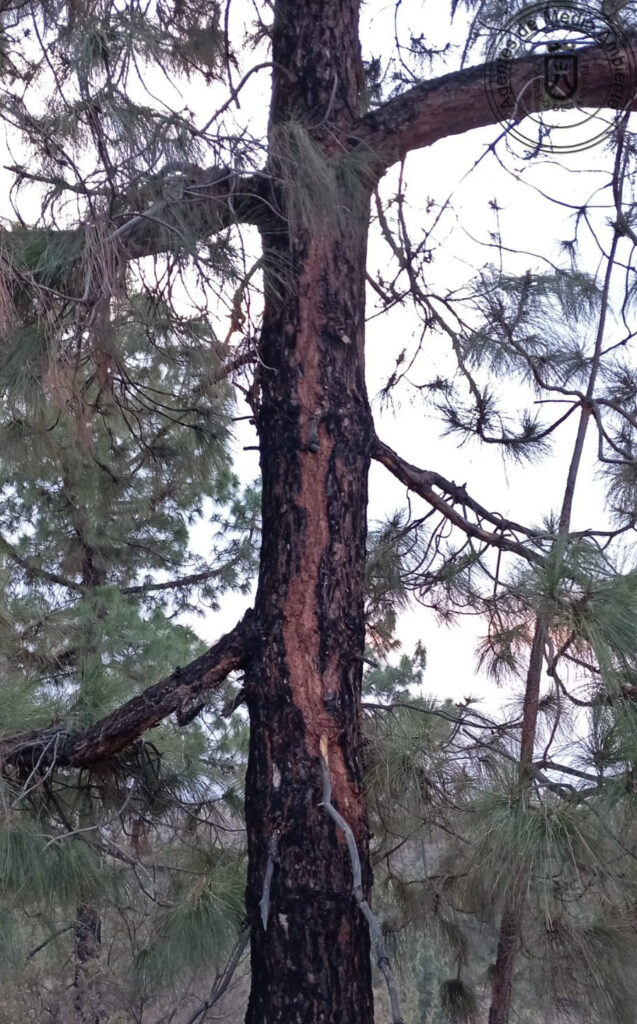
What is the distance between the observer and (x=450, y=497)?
7.78ft

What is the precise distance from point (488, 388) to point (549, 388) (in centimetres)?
32

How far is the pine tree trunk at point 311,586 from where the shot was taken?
1.80 m

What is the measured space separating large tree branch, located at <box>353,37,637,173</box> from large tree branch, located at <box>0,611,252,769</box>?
1.02m

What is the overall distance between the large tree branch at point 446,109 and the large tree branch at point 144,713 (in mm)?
1024

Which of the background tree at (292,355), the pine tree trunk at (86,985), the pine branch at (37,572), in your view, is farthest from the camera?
the pine branch at (37,572)

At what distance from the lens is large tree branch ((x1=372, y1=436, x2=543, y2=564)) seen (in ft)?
7.35

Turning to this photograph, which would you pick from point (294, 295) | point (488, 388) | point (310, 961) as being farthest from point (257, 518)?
point (310, 961)

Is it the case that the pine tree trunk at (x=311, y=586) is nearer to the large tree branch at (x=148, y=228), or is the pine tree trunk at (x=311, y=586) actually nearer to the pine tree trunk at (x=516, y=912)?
the large tree branch at (x=148, y=228)

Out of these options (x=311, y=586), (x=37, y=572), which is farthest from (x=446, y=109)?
(x=37, y=572)

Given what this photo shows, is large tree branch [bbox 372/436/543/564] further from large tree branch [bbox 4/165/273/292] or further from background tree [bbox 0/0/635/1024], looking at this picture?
large tree branch [bbox 4/165/273/292]

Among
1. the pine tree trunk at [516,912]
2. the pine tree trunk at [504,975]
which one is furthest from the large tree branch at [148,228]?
Result: the pine tree trunk at [504,975]

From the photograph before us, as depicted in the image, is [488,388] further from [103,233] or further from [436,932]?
[436,932]

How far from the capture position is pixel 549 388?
2.28m

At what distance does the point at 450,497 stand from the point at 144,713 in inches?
33.0
